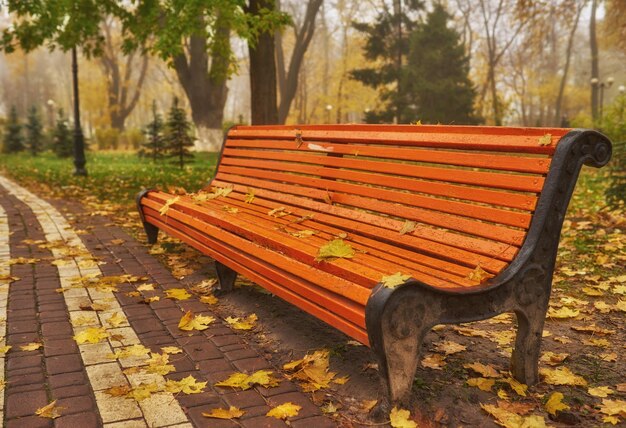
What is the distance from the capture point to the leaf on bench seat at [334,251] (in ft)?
9.07

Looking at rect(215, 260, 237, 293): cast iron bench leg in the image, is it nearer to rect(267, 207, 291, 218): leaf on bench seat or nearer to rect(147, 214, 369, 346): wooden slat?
rect(147, 214, 369, 346): wooden slat

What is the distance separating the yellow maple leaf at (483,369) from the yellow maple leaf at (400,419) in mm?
659

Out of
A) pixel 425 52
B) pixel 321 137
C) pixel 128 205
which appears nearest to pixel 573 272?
pixel 321 137

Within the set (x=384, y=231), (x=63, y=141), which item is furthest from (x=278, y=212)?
(x=63, y=141)

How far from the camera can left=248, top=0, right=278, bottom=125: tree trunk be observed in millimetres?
10234

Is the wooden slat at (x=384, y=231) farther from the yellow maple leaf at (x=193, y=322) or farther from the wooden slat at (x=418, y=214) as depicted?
the yellow maple leaf at (x=193, y=322)

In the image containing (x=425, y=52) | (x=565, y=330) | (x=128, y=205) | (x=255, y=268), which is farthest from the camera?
(x=425, y=52)

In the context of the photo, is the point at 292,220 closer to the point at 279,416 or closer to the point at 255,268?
the point at 255,268

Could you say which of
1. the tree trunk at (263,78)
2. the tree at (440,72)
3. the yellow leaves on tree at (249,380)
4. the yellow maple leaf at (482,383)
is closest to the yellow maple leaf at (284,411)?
the yellow leaves on tree at (249,380)

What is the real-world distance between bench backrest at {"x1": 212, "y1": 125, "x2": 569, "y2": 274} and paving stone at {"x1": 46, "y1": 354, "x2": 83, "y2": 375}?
5.45 feet

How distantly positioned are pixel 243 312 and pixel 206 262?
1409 mm

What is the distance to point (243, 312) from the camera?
3770 mm

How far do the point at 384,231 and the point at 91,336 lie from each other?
1.76 m

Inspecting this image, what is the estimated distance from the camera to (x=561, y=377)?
278 cm
